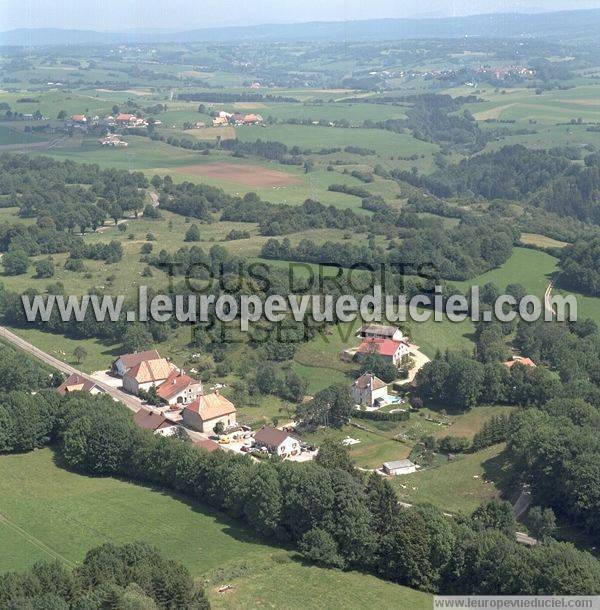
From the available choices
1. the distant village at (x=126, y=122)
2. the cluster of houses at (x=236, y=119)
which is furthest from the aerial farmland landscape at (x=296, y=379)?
the cluster of houses at (x=236, y=119)

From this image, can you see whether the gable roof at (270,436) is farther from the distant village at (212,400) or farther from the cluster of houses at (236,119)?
the cluster of houses at (236,119)

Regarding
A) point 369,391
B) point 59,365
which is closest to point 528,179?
point 369,391

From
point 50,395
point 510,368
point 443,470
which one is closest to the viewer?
point 443,470

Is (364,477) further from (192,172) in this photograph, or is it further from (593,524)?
(192,172)

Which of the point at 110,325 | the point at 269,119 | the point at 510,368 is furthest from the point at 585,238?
the point at 269,119

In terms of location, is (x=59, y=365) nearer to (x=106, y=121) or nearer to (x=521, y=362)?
(x=521, y=362)
